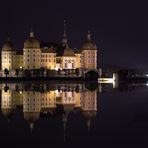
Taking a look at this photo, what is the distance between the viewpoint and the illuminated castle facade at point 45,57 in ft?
286

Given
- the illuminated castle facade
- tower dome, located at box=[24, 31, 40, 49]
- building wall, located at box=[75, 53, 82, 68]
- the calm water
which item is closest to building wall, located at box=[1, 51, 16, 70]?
the illuminated castle facade

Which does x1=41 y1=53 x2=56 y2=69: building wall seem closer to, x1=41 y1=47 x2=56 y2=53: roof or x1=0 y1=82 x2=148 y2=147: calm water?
x1=41 y1=47 x2=56 y2=53: roof

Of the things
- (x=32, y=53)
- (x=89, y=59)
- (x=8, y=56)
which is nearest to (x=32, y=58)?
(x=32, y=53)

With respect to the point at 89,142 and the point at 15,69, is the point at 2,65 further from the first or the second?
the point at 89,142

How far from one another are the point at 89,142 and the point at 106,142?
15.5 inches

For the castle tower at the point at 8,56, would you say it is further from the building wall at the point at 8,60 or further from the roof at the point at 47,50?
the roof at the point at 47,50

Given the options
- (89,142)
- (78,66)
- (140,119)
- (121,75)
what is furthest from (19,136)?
(78,66)

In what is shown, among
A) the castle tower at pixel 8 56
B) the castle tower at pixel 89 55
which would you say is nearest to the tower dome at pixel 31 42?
the castle tower at pixel 8 56

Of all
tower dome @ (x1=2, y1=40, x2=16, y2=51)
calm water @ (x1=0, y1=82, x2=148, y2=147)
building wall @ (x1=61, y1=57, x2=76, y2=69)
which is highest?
tower dome @ (x1=2, y1=40, x2=16, y2=51)

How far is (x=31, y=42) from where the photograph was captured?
8975cm

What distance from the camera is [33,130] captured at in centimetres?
1405

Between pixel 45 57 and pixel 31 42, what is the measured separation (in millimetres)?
3754

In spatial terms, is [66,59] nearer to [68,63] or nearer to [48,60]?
[68,63]

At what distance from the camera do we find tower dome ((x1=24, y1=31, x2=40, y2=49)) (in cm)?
8906
